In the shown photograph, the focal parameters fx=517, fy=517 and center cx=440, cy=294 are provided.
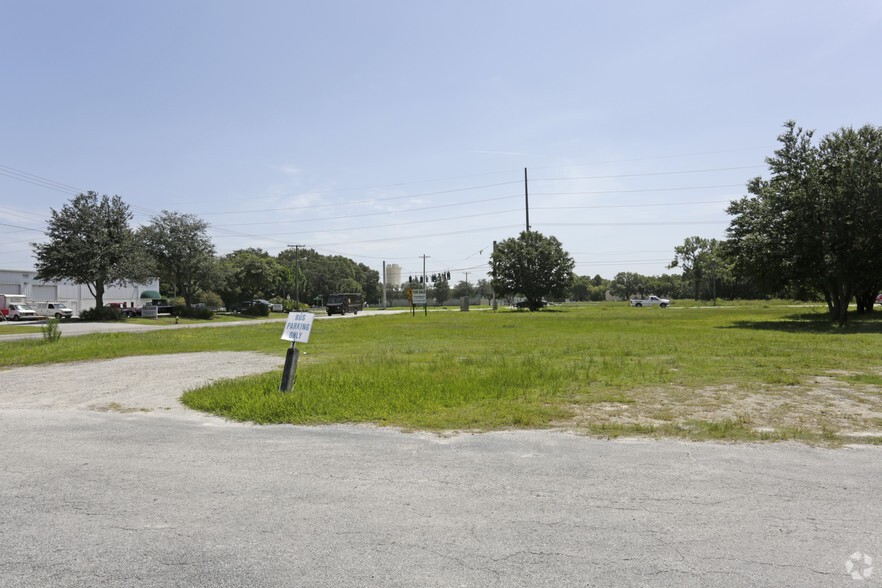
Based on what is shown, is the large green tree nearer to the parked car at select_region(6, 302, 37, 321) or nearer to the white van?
the white van

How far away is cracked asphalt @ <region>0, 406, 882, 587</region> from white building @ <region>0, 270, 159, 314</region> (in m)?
71.5

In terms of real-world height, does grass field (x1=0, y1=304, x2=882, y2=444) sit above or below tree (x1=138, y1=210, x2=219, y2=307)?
below

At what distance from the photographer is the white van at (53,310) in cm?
5606

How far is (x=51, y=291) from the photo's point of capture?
7538cm

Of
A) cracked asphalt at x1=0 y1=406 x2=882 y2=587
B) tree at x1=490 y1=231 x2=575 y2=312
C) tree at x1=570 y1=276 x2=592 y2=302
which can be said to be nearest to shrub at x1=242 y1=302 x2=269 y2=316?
tree at x1=490 y1=231 x2=575 y2=312

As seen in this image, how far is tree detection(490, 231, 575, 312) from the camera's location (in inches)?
2913

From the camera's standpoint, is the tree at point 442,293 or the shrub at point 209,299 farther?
the tree at point 442,293

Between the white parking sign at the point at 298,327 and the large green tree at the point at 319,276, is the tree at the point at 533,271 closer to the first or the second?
the large green tree at the point at 319,276

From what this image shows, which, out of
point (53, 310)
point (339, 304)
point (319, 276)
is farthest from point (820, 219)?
point (319, 276)

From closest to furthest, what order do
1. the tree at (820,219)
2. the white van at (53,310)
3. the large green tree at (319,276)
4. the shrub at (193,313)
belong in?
the tree at (820,219) → the white van at (53,310) → the shrub at (193,313) → the large green tree at (319,276)

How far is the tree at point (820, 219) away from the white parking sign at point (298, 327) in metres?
31.2

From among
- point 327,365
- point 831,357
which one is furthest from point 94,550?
point 831,357

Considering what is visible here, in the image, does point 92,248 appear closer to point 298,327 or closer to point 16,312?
point 16,312

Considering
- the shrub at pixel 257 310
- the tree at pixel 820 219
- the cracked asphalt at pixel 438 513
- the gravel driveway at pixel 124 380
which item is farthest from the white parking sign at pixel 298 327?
the shrub at pixel 257 310
